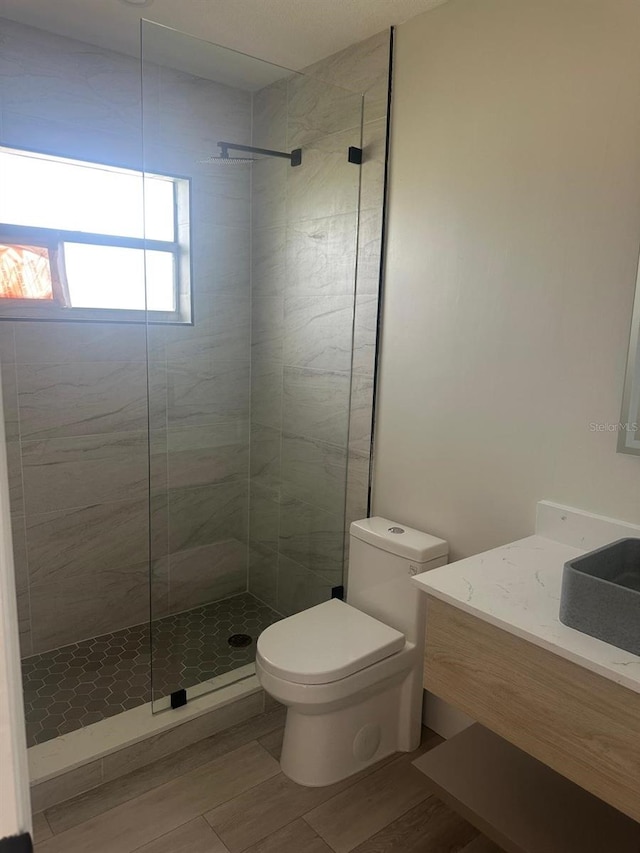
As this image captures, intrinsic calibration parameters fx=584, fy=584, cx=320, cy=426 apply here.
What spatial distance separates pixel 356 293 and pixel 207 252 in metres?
0.63

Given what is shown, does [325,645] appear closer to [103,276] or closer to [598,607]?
[598,607]

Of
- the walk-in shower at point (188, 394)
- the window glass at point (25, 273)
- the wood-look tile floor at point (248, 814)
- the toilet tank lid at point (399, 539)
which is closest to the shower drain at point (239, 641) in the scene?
the walk-in shower at point (188, 394)

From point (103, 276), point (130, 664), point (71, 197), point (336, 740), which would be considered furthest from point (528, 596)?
point (71, 197)

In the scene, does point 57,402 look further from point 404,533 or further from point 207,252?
point 404,533

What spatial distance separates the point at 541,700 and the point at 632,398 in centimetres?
84

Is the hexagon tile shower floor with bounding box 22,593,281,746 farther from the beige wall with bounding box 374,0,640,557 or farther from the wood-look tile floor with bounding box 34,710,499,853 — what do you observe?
the beige wall with bounding box 374,0,640,557

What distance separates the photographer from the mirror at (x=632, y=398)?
158cm

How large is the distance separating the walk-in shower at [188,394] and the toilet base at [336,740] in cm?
49

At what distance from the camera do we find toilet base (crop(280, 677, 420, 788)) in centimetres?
201

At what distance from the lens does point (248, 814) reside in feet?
6.23

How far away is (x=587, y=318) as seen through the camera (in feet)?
5.59

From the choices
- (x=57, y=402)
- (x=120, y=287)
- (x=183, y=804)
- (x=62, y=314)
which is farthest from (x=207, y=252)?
(x=183, y=804)

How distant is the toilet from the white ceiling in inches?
74.6

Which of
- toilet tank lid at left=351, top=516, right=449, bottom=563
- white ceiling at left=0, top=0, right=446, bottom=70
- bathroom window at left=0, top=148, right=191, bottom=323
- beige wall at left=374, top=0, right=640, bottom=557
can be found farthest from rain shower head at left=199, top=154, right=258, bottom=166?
toilet tank lid at left=351, top=516, right=449, bottom=563
